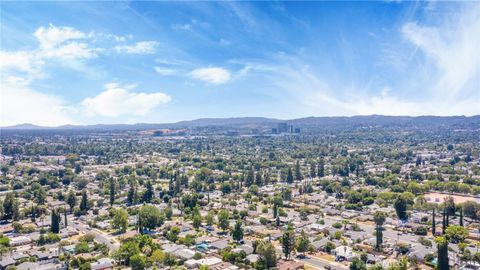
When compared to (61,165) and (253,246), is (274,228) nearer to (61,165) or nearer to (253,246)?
(253,246)

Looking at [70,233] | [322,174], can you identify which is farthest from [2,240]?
[322,174]

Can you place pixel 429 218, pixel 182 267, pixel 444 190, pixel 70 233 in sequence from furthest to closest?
1. pixel 444 190
2. pixel 429 218
3. pixel 70 233
4. pixel 182 267

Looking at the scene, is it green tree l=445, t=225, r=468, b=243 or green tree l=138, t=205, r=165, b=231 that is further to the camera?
green tree l=138, t=205, r=165, b=231

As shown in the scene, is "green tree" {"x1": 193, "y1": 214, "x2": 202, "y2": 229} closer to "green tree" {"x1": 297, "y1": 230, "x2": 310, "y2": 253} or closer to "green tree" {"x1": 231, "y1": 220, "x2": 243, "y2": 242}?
"green tree" {"x1": 231, "y1": 220, "x2": 243, "y2": 242}

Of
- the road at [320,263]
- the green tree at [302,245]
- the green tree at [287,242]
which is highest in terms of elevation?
the green tree at [287,242]

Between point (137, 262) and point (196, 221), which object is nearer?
point (137, 262)

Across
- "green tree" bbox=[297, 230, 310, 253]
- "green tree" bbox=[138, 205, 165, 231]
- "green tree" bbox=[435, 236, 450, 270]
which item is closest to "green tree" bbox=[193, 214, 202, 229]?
"green tree" bbox=[138, 205, 165, 231]

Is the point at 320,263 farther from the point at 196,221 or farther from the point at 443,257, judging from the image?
the point at 196,221

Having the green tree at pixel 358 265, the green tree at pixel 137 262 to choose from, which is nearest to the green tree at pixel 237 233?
the green tree at pixel 137 262

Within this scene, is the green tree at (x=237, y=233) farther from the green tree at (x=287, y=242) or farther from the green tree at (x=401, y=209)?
the green tree at (x=401, y=209)

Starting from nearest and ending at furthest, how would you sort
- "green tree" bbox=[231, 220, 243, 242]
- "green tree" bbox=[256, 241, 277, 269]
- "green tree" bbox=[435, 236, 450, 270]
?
"green tree" bbox=[435, 236, 450, 270] < "green tree" bbox=[256, 241, 277, 269] < "green tree" bbox=[231, 220, 243, 242]

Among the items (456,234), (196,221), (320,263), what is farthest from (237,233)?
(456,234)
